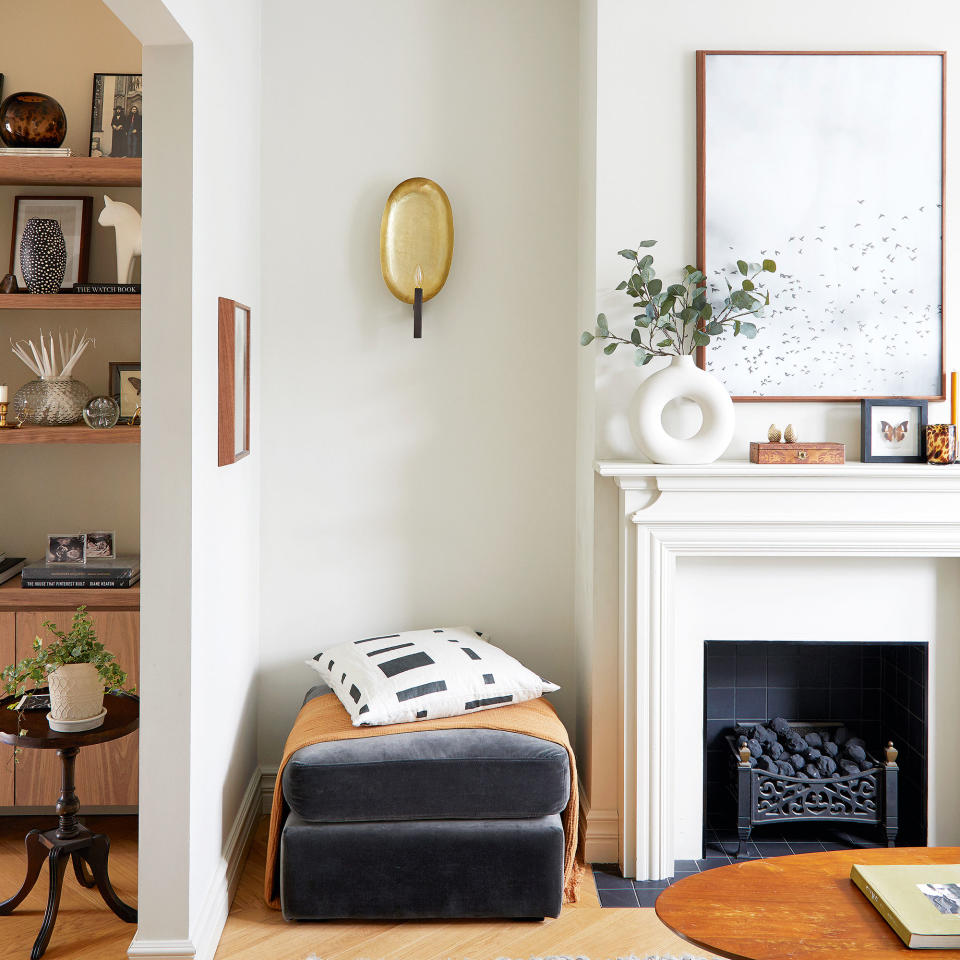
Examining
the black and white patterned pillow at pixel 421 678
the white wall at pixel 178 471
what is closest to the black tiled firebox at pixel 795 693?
the black and white patterned pillow at pixel 421 678

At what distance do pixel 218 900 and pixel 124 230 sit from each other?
1852 millimetres

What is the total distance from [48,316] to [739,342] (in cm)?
212

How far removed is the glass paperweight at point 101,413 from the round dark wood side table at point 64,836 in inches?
31.0

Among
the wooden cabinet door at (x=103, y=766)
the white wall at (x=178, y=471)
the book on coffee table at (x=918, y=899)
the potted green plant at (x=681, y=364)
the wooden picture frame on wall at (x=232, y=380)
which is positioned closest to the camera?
the book on coffee table at (x=918, y=899)

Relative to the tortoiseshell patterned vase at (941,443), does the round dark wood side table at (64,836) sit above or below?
below

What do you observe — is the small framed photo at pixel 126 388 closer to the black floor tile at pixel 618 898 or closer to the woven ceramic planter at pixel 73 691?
the woven ceramic planter at pixel 73 691

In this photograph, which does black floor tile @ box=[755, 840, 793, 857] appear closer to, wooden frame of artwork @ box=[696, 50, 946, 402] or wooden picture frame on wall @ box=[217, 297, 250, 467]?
wooden frame of artwork @ box=[696, 50, 946, 402]

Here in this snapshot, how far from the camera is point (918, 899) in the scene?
1.60 m

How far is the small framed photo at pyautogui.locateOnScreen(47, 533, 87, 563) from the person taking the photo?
2754mm

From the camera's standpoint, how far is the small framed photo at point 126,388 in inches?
109

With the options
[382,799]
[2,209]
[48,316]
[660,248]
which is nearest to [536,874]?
[382,799]

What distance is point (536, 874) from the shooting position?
233cm

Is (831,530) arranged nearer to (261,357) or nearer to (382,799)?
(382,799)

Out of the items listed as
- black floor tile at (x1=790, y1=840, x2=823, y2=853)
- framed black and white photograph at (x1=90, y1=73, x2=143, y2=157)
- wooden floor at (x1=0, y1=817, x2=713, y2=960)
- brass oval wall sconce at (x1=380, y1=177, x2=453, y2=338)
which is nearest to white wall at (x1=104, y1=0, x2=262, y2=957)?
wooden floor at (x1=0, y1=817, x2=713, y2=960)
